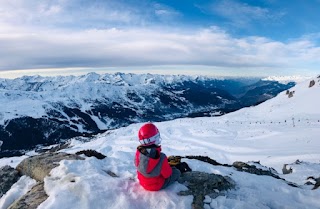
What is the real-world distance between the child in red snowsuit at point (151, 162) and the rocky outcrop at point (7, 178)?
5436mm

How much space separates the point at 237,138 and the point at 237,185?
2593 centimetres

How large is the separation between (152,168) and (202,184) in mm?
1723

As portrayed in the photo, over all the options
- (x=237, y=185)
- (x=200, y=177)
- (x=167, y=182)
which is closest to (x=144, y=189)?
(x=167, y=182)

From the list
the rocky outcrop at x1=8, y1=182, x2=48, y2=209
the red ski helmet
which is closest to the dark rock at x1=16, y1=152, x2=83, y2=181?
the rocky outcrop at x1=8, y1=182, x2=48, y2=209

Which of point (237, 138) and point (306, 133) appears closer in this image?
point (306, 133)

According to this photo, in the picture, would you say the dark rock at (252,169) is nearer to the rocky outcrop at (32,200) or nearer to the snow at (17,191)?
the rocky outcrop at (32,200)

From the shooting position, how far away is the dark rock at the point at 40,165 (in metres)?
11.6

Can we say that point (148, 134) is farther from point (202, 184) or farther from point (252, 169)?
point (252, 169)

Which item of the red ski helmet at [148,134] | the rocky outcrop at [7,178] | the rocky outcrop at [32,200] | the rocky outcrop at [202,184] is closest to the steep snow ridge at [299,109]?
the rocky outcrop at [202,184]

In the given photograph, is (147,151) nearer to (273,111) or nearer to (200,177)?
(200,177)

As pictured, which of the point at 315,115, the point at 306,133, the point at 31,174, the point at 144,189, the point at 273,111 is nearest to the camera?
the point at 144,189

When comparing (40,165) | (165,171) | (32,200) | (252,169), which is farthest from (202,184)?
(40,165)

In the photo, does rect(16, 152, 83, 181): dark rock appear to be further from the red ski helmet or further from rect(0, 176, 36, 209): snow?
the red ski helmet

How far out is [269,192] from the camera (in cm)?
1018
